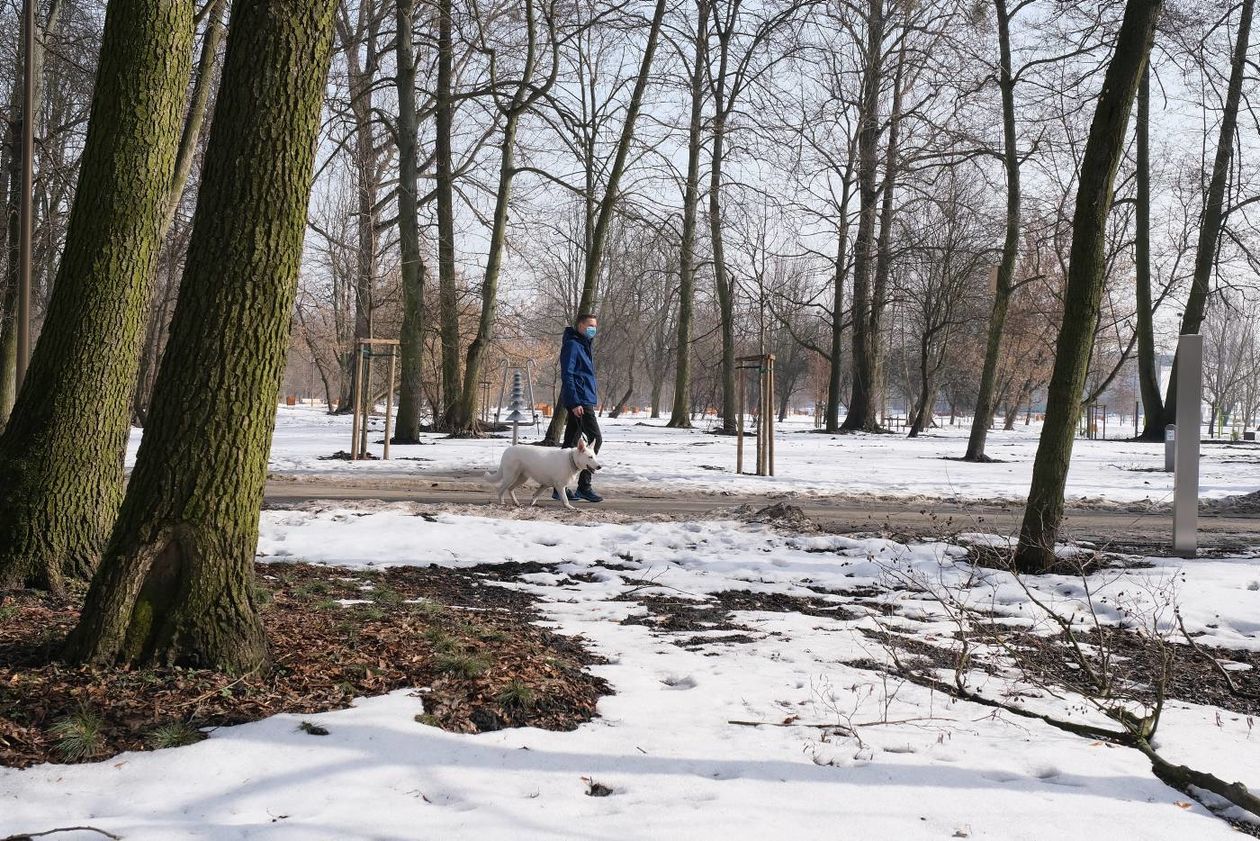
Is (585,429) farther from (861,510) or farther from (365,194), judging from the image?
(365,194)

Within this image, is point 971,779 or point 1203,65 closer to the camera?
point 971,779

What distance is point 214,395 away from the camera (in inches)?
151

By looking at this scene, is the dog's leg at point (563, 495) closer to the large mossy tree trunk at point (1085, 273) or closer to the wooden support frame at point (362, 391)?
the large mossy tree trunk at point (1085, 273)

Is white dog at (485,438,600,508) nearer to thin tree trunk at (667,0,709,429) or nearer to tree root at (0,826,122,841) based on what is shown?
tree root at (0,826,122,841)

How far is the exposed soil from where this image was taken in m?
3.34

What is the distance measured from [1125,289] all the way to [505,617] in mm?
39765

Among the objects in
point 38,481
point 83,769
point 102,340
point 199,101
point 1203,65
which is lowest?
point 83,769

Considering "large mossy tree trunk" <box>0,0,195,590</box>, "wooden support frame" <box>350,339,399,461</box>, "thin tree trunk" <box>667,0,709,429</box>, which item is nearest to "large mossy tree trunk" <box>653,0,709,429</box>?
"thin tree trunk" <box>667,0,709,429</box>

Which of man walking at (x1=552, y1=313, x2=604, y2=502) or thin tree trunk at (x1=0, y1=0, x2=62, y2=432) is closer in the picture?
man walking at (x1=552, y1=313, x2=604, y2=502)

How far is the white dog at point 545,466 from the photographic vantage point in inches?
412

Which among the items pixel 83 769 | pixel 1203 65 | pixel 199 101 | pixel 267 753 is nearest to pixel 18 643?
pixel 83 769

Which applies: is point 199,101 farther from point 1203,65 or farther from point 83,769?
point 1203,65

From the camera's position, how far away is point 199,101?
8453 millimetres

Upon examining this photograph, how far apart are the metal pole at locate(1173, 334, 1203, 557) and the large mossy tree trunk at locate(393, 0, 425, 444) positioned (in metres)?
15.4
